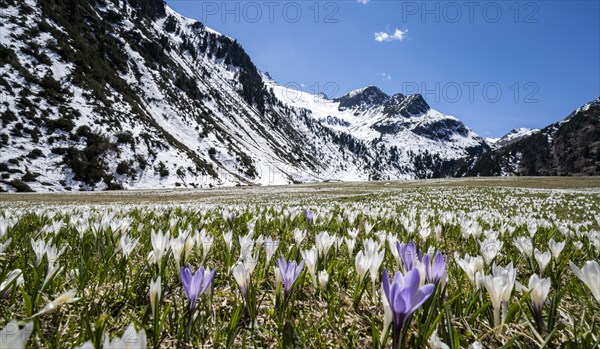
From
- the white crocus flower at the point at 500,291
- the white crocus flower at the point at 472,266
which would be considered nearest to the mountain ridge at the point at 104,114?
the white crocus flower at the point at 472,266

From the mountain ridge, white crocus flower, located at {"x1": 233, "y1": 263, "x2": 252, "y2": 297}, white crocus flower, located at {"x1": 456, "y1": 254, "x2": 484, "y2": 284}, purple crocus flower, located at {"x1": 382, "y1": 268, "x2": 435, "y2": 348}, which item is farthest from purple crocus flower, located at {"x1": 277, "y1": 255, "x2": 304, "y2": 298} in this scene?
the mountain ridge

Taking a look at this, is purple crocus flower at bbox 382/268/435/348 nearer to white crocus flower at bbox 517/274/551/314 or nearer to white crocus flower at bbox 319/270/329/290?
white crocus flower at bbox 517/274/551/314

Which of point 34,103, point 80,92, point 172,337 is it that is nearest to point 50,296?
point 172,337

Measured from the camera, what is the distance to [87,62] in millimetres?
70250

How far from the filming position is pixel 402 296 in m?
1.13

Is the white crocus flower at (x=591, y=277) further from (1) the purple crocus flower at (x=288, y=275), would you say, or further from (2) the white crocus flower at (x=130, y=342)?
(2) the white crocus flower at (x=130, y=342)

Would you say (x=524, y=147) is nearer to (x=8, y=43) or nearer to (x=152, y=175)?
(x=152, y=175)

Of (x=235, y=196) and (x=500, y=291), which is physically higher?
(x=500, y=291)

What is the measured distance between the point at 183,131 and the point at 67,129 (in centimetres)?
3817

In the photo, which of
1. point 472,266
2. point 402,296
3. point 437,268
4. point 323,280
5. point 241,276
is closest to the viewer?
point 402,296

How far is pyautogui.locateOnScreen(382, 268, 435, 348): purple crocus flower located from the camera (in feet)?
3.61

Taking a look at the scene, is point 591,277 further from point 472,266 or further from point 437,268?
point 437,268

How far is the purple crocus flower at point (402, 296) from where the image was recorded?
110cm

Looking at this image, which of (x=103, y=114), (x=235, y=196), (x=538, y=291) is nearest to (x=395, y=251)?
(x=538, y=291)
